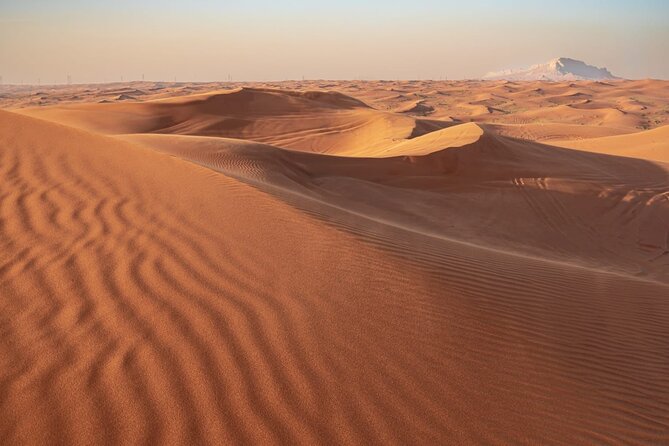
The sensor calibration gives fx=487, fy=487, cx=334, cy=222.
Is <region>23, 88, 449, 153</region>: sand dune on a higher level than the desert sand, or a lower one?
higher

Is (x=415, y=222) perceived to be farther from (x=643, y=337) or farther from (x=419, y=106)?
(x=419, y=106)

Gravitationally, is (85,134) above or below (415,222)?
above

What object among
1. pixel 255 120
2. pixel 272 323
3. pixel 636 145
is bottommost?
pixel 272 323

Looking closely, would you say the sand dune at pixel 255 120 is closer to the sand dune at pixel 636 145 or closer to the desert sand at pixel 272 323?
the sand dune at pixel 636 145

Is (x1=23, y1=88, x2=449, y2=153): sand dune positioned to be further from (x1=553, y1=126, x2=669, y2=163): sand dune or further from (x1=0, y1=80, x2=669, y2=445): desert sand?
(x1=0, y1=80, x2=669, y2=445): desert sand

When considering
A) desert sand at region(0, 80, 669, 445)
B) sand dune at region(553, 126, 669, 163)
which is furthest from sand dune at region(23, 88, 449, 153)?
desert sand at region(0, 80, 669, 445)

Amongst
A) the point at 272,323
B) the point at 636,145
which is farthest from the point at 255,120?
the point at 272,323

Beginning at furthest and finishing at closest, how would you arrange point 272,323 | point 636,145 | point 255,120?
point 255,120 < point 636,145 < point 272,323

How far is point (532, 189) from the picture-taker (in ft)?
34.6

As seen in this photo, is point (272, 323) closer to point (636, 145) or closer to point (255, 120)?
point (636, 145)

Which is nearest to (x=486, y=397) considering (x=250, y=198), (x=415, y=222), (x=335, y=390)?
(x=335, y=390)

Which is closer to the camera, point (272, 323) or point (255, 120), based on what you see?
point (272, 323)

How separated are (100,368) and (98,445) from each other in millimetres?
466

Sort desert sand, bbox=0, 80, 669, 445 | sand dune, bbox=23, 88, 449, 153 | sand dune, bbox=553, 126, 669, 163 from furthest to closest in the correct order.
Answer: sand dune, bbox=23, 88, 449, 153 → sand dune, bbox=553, 126, 669, 163 → desert sand, bbox=0, 80, 669, 445
